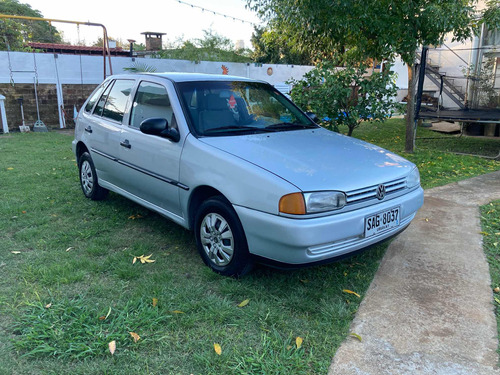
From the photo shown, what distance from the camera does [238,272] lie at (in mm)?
3369

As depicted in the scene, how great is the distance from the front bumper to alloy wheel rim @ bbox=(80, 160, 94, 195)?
302 cm

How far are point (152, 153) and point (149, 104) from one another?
1.94 ft

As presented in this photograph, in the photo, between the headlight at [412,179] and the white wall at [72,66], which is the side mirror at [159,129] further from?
the white wall at [72,66]

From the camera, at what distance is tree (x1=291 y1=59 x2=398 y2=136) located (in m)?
7.30

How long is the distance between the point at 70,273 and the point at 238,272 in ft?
4.53

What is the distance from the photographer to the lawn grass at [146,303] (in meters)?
2.50

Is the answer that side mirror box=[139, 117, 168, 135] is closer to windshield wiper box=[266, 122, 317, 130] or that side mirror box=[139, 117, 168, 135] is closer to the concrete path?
windshield wiper box=[266, 122, 317, 130]

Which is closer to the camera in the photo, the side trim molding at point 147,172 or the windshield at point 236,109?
the side trim molding at point 147,172

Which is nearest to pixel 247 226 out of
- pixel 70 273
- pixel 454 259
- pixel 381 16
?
pixel 70 273

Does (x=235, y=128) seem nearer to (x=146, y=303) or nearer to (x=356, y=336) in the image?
(x=146, y=303)

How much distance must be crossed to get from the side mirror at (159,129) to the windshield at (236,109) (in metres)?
0.19

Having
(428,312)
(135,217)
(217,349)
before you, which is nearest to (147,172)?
(135,217)

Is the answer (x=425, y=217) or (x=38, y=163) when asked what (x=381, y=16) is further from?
(x=38, y=163)

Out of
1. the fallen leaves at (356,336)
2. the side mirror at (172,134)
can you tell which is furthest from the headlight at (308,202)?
the side mirror at (172,134)
